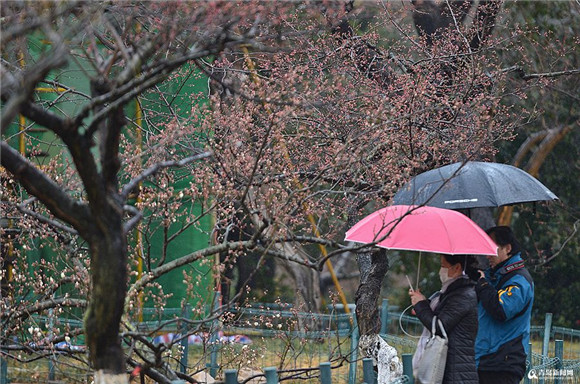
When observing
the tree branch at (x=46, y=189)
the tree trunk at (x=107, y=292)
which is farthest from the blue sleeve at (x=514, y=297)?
the tree branch at (x=46, y=189)

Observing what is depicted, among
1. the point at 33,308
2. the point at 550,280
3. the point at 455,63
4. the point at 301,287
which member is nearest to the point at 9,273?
the point at 33,308

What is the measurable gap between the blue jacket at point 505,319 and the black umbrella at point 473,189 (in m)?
0.84

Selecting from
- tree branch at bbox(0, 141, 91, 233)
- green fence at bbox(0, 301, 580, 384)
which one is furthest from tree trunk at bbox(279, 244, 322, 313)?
tree branch at bbox(0, 141, 91, 233)

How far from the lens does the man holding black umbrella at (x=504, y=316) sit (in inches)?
222

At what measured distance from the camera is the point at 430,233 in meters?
5.66

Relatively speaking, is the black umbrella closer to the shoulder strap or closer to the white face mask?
the shoulder strap

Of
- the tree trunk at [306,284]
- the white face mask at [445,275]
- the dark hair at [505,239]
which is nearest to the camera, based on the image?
the white face mask at [445,275]

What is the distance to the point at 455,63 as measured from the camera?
9688 millimetres

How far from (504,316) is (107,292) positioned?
8.96ft

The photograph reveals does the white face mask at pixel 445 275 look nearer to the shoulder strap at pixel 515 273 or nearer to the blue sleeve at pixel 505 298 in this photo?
the blue sleeve at pixel 505 298

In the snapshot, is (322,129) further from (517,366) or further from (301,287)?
(301,287)

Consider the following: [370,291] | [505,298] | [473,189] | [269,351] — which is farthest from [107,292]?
[269,351]

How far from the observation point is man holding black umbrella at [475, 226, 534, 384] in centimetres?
564

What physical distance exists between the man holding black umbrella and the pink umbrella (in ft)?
0.84
